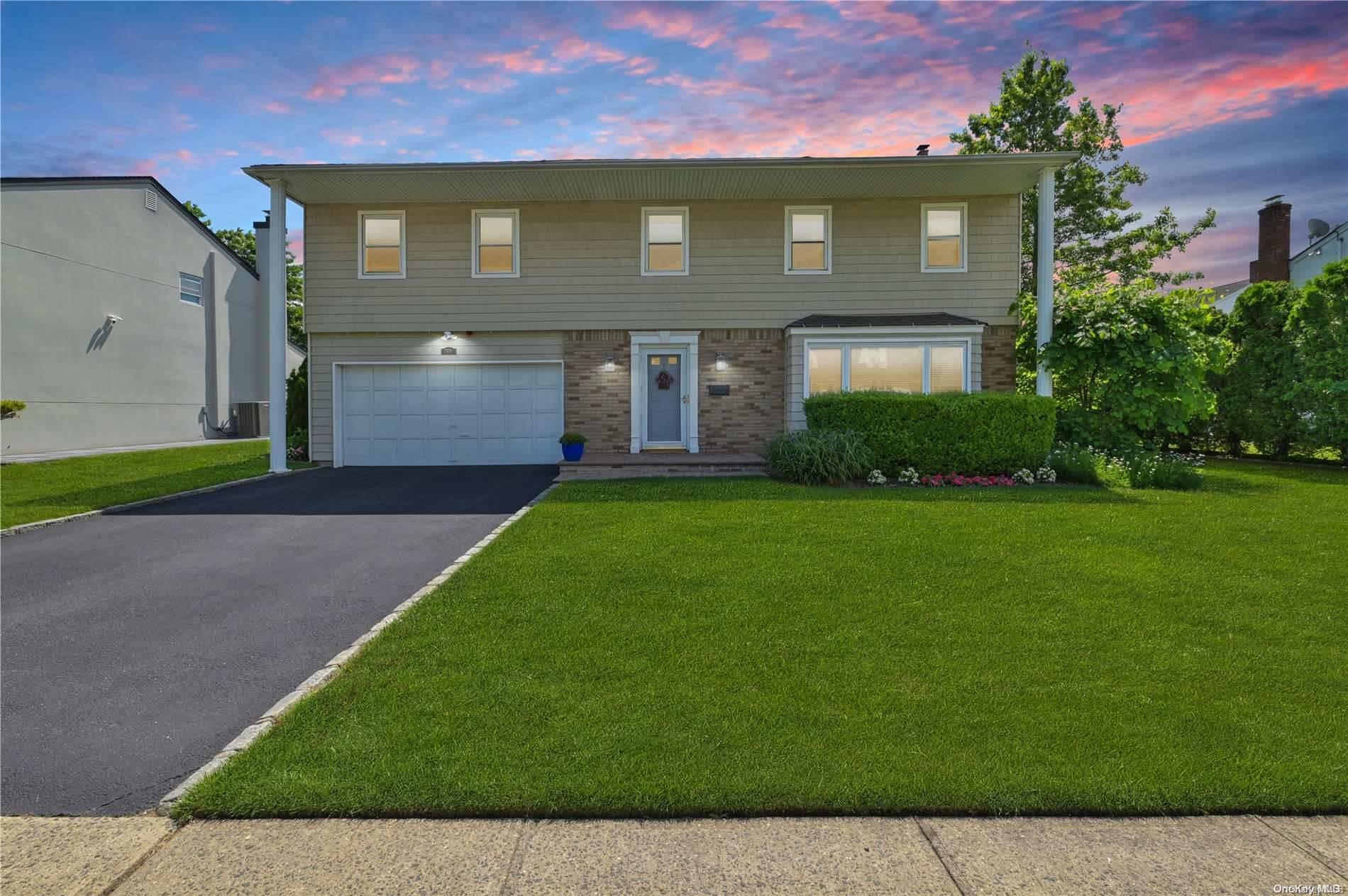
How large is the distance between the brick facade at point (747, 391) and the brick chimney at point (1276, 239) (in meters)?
22.6

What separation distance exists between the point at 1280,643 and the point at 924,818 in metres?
3.17

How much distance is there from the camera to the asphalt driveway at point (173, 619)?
9.84 ft

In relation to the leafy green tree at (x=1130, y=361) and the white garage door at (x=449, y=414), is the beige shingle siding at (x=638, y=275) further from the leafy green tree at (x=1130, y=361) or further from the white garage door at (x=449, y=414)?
the leafy green tree at (x=1130, y=361)

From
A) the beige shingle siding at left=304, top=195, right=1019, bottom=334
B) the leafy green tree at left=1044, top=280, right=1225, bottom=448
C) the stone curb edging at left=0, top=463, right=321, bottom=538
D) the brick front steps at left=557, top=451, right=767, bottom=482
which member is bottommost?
the stone curb edging at left=0, top=463, right=321, bottom=538

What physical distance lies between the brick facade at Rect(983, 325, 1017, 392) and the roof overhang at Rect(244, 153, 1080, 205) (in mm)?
2814

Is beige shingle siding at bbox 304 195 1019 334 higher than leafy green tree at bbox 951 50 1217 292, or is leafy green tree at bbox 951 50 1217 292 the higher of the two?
leafy green tree at bbox 951 50 1217 292

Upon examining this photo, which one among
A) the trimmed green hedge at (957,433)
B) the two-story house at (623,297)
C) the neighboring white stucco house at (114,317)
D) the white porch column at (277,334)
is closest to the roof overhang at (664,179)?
the two-story house at (623,297)

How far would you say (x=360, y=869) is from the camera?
221cm

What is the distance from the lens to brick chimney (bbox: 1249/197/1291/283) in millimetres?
24375

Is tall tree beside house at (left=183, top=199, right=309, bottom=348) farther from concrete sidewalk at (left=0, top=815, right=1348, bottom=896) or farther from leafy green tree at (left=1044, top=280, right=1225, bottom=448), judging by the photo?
concrete sidewalk at (left=0, top=815, right=1348, bottom=896)

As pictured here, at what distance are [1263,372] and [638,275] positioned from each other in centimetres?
1289

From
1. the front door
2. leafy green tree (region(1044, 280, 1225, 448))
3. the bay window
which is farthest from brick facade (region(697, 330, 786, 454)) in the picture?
leafy green tree (region(1044, 280, 1225, 448))

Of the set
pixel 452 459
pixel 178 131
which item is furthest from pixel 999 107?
pixel 178 131

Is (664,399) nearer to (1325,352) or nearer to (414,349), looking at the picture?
(414,349)
